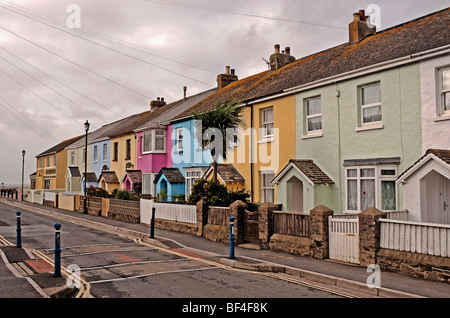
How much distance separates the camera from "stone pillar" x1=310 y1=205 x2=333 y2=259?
1197 centimetres

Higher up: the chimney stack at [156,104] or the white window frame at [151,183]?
the chimney stack at [156,104]

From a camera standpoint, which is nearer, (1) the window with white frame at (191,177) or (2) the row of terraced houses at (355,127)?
(2) the row of terraced houses at (355,127)

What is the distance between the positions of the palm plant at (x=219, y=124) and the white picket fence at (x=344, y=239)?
27.5 feet

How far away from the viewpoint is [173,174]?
27.0 metres

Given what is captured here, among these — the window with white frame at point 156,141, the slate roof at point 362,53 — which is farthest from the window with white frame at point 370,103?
the window with white frame at point 156,141

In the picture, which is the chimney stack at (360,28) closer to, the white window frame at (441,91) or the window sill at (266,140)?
the window sill at (266,140)

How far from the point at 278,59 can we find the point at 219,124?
783cm

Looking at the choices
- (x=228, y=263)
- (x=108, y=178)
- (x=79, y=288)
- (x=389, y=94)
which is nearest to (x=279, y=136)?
(x=389, y=94)

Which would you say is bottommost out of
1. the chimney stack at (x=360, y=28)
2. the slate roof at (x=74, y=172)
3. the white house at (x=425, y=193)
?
the white house at (x=425, y=193)

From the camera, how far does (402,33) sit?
15852 millimetres

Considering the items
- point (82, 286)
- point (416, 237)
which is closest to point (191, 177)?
point (82, 286)

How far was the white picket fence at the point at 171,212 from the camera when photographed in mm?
18359

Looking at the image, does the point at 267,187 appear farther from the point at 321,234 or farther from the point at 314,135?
the point at 321,234
